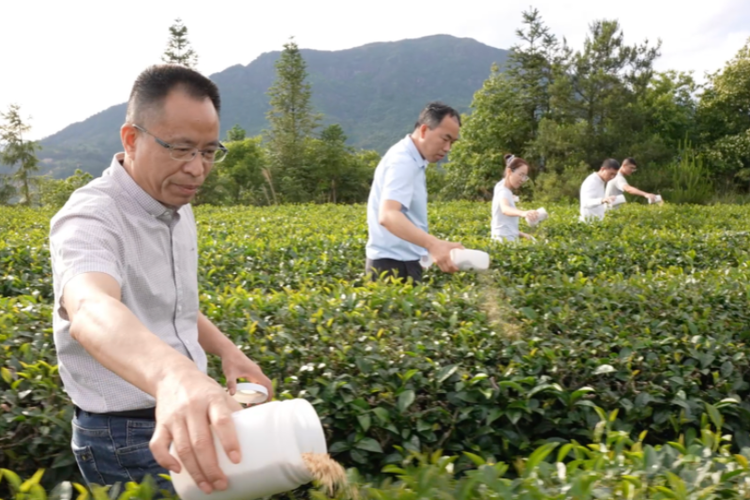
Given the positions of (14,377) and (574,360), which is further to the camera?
(574,360)

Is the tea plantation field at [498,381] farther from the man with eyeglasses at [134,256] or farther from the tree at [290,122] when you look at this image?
the tree at [290,122]

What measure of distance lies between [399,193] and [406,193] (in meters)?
0.05

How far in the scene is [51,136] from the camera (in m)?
195

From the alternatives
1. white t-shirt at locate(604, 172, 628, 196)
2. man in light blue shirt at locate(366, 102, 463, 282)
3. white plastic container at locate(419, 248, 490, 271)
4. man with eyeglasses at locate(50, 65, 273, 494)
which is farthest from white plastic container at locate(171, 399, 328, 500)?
white t-shirt at locate(604, 172, 628, 196)

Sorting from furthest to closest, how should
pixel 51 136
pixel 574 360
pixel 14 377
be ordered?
pixel 51 136
pixel 574 360
pixel 14 377

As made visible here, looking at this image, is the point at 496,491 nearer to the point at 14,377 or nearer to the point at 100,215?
the point at 100,215

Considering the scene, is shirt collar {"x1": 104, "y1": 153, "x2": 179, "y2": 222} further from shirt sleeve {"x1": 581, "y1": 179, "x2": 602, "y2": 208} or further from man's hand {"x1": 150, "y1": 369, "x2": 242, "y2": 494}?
shirt sleeve {"x1": 581, "y1": 179, "x2": 602, "y2": 208}

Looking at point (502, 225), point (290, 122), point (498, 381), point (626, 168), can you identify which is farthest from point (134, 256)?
point (290, 122)

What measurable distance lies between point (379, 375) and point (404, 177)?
1.63m

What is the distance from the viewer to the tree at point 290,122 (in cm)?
4734

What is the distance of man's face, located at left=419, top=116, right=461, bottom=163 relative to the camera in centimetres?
434

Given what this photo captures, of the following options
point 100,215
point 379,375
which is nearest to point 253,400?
point 100,215

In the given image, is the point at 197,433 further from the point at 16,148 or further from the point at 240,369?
the point at 16,148

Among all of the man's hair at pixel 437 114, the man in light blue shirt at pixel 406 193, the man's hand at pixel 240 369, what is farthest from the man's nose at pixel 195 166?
the man's hair at pixel 437 114
